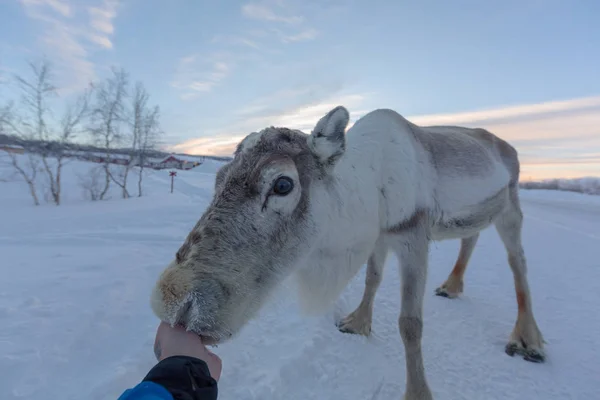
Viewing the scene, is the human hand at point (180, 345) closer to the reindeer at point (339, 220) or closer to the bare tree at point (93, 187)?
the reindeer at point (339, 220)

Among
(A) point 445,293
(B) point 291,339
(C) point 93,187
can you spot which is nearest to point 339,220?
(B) point 291,339

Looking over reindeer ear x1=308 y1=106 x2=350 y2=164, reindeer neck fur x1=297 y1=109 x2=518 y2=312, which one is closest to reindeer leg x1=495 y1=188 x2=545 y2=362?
reindeer neck fur x1=297 y1=109 x2=518 y2=312

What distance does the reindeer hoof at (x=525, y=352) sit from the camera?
350 centimetres

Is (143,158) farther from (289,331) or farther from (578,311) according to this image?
(578,311)

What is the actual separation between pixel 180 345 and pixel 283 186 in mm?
1046

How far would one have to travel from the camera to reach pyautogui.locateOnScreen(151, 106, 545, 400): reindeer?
165 centimetres

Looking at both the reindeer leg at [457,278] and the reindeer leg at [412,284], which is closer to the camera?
the reindeer leg at [412,284]

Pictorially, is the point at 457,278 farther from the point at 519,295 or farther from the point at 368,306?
the point at 368,306

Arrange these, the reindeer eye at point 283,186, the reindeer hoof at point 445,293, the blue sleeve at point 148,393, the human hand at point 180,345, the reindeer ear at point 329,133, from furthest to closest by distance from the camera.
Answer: the reindeer hoof at point 445,293 < the reindeer ear at point 329,133 < the reindeer eye at point 283,186 < the human hand at point 180,345 < the blue sleeve at point 148,393

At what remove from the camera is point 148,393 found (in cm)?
113

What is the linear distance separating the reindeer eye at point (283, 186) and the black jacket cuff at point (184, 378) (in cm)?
106

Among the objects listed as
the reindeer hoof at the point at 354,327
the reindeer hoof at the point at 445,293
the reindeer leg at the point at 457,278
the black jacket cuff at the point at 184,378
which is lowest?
the reindeer hoof at the point at 354,327

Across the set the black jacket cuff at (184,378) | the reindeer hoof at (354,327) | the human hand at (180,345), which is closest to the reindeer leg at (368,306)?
the reindeer hoof at (354,327)

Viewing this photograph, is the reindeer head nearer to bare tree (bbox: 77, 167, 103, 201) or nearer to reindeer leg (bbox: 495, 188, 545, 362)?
reindeer leg (bbox: 495, 188, 545, 362)
